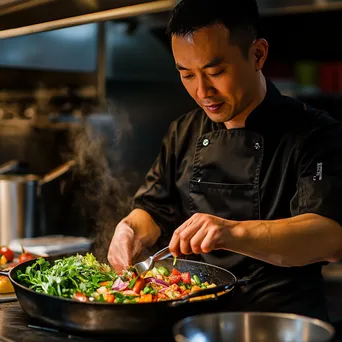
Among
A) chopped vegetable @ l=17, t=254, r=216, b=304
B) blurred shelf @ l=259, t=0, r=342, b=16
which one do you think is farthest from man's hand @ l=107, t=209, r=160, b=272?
blurred shelf @ l=259, t=0, r=342, b=16

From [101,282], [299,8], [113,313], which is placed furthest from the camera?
[299,8]

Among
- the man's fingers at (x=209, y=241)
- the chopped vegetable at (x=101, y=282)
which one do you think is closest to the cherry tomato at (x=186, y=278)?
the chopped vegetable at (x=101, y=282)

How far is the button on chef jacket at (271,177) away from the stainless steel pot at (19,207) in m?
1.45

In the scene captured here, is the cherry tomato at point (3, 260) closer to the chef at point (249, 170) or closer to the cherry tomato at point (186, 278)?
the chef at point (249, 170)

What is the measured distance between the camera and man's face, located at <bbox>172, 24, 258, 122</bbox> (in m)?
2.18

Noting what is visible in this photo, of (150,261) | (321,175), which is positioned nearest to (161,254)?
(150,261)

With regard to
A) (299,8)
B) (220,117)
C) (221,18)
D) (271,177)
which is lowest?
(271,177)

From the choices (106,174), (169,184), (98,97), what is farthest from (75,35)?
(169,184)

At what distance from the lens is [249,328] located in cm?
158

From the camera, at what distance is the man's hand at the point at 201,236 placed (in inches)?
73.2

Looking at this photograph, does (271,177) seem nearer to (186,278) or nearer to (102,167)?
(186,278)

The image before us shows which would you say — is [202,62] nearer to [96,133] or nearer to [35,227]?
[35,227]

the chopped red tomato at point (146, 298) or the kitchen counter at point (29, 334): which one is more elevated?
the chopped red tomato at point (146, 298)

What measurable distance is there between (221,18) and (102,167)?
7.77 ft
